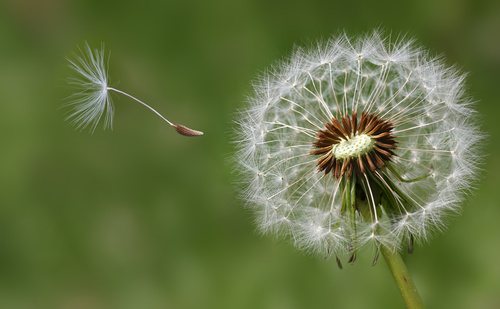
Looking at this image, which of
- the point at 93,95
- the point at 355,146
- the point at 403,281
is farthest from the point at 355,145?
the point at 93,95

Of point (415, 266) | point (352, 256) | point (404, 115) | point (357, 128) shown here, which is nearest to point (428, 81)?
point (404, 115)

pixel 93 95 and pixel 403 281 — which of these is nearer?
pixel 403 281

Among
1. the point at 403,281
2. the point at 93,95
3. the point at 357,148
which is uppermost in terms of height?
the point at 93,95

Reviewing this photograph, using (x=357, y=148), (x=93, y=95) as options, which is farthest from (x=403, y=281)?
(x=93, y=95)

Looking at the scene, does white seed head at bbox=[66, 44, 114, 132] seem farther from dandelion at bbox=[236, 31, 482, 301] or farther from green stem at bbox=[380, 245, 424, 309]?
green stem at bbox=[380, 245, 424, 309]

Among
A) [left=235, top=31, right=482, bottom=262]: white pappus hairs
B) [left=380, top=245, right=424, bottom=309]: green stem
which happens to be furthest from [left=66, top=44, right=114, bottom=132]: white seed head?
[left=380, top=245, right=424, bottom=309]: green stem

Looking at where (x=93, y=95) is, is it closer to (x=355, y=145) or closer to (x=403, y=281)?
(x=355, y=145)

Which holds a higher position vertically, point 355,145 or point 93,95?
point 93,95
